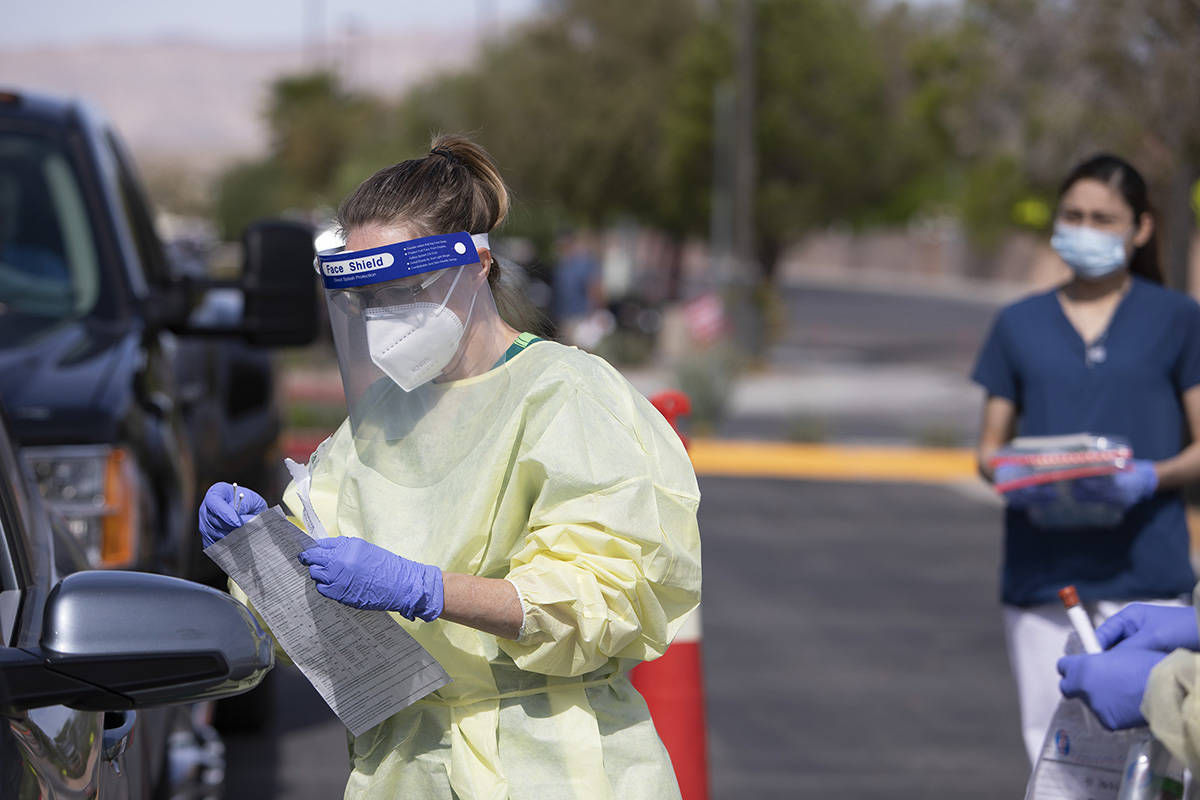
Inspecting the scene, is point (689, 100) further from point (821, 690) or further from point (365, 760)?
point (365, 760)

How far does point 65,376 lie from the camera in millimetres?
4652

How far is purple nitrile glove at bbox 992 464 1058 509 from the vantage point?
4.20m

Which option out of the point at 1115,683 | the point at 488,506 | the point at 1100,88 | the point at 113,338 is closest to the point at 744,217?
the point at 1100,88

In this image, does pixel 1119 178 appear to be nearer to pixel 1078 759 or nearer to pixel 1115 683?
pixel 1078 759

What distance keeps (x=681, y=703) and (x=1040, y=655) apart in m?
0.95

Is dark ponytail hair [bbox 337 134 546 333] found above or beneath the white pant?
above

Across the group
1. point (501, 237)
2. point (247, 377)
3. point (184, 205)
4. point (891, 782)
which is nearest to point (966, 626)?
point (891, 782)

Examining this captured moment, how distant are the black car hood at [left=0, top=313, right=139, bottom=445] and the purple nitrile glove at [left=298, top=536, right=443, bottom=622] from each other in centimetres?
220

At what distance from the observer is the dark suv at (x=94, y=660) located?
2094mm

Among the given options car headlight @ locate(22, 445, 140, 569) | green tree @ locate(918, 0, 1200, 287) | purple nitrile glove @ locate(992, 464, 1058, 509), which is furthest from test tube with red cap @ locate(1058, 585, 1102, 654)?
green tree @ locate(918, 0, 1200, 287)

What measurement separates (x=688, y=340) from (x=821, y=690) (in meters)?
17.0

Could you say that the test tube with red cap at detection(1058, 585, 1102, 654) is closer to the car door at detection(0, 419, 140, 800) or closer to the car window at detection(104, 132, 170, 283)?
the car door at detection(0, 419, 140, 800)

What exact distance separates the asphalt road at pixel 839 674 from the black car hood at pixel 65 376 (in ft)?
5.74

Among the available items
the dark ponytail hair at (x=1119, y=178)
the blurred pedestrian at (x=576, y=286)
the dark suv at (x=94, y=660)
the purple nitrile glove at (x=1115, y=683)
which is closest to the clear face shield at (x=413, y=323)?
the dark suv at (x=94, y=660)
